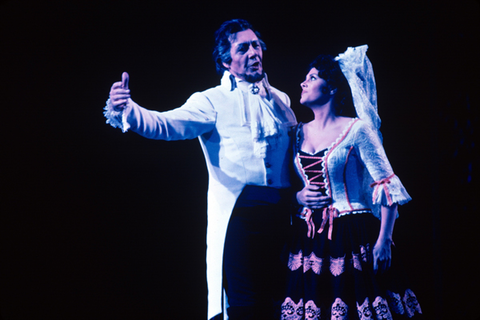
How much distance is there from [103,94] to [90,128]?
0.73 ft

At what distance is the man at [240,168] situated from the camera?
198 centimetres

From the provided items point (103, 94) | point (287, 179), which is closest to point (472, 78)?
→ point (287, 179)

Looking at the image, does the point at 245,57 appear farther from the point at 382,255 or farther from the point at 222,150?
the point at 382,255

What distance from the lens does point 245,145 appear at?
2.08 meters

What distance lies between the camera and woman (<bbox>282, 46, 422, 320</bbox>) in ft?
6.42

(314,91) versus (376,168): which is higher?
(314,91)

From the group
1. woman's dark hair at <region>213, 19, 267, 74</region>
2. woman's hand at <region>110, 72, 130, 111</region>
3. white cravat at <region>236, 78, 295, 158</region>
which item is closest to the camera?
woman's hand at <region>110, 72, 130, 111</region>

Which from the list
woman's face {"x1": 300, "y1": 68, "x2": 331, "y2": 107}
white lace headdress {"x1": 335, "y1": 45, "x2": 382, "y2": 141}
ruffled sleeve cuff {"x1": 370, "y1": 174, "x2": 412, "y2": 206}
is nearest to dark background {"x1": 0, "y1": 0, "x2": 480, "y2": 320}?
woman's face {"x1": 300, "y1": 68, "x2": 331, "y2": 107}

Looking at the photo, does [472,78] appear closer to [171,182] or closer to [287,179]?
[287,179]

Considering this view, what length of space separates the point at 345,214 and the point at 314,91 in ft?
2.28

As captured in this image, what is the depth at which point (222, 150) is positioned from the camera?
2086 millimetres

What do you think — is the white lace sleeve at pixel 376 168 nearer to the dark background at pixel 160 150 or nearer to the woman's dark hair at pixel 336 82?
the woman's dark hair at pixel 336 82

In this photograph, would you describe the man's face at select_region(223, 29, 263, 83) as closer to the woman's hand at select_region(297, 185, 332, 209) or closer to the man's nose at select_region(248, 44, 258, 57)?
the man's nose at select_region(248, 44, 258, 57)

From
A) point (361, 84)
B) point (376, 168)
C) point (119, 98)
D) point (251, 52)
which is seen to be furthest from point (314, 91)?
point (119, 98)
